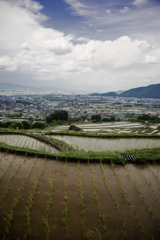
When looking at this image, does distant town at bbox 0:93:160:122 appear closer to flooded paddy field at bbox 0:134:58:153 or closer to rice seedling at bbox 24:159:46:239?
flooded paddy field at bbox 0:134:58:153

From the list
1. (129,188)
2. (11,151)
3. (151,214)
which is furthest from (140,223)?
(11,151)

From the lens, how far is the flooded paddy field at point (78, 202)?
14.3 feet

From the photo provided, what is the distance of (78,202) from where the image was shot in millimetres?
5504

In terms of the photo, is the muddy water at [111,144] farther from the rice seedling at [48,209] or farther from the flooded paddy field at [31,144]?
the rice seedling at [48,209]

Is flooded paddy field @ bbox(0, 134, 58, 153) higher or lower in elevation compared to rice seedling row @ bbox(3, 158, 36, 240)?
higher

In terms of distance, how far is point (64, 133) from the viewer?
17672mm

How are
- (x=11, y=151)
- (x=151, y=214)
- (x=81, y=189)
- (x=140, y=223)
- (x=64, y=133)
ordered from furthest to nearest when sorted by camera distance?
(x=64, y=133) < (x=11, y=151) < (x=81, y=189) < (x=151, y=214) < (x=140, y=223)

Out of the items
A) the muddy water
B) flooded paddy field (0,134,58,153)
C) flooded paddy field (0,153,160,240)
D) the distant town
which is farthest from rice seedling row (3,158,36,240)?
the distant town

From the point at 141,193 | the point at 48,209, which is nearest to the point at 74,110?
the point at 141,193

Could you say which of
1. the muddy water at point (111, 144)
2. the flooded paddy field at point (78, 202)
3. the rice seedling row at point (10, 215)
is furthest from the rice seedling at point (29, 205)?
the muddy water at point (111, 144)

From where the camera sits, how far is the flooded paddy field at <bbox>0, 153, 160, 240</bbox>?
4363 mm

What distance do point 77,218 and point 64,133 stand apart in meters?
13.0

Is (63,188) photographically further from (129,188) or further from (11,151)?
(11,151)

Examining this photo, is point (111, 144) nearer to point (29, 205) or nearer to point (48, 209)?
point (48, 209)
